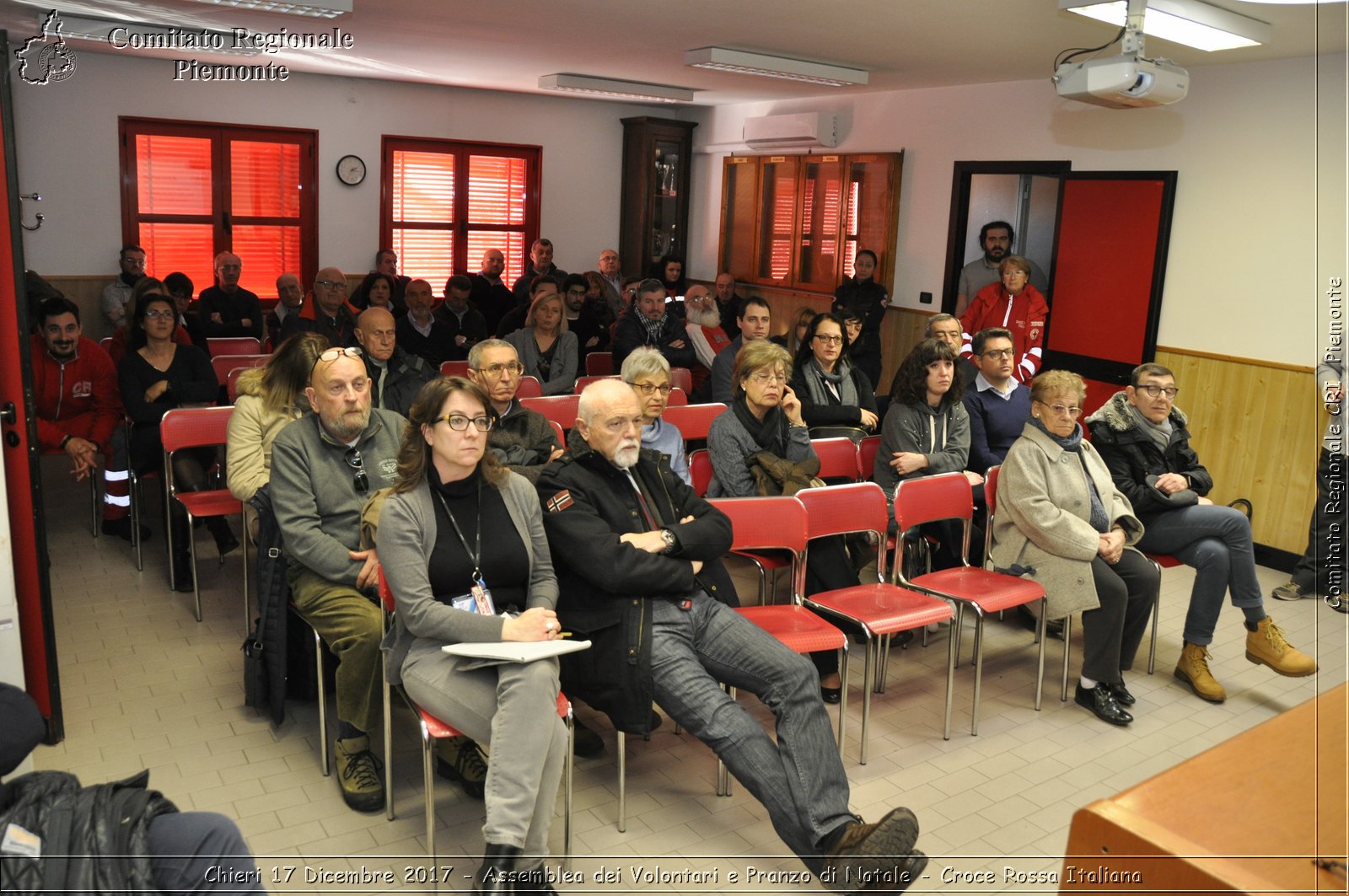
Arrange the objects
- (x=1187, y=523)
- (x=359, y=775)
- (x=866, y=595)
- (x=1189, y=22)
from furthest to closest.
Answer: (x=1189, y=22) < (x=1187, y=523) < (x=866, y=595) < (x=359, y=775)

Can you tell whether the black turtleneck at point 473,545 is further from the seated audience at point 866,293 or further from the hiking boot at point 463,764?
the seated audience at point 866,293

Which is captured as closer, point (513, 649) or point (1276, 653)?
point (513, 649)

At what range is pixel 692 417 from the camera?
518 cm

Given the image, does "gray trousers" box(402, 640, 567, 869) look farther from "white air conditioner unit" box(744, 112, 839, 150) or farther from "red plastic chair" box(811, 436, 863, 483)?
"white air conditioner unit" box(744, 112, 839, 150)

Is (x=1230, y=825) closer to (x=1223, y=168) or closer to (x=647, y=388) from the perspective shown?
(x=647, y=388)

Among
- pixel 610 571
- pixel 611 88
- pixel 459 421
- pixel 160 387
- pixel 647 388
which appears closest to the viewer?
pixel 459 421

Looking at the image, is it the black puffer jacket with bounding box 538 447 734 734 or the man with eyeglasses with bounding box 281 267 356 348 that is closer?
the black puffer jacket with bounding box 538 447 734 734

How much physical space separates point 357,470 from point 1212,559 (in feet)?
10.8

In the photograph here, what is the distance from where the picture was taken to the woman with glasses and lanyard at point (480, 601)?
2.56 metres

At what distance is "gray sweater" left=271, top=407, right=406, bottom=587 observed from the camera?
3.20 meters

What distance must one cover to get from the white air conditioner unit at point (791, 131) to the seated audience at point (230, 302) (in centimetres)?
478

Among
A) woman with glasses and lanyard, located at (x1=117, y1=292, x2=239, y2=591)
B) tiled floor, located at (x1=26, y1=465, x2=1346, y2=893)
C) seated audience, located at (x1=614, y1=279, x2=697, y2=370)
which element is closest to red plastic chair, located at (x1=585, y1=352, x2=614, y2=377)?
seated audience, located at (x1=614, y1=279, x2=697, y2=370)

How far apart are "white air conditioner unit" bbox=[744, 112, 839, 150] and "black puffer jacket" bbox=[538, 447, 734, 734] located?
6813 mm

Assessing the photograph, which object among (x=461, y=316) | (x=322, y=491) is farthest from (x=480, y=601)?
(x=461, y=316)
